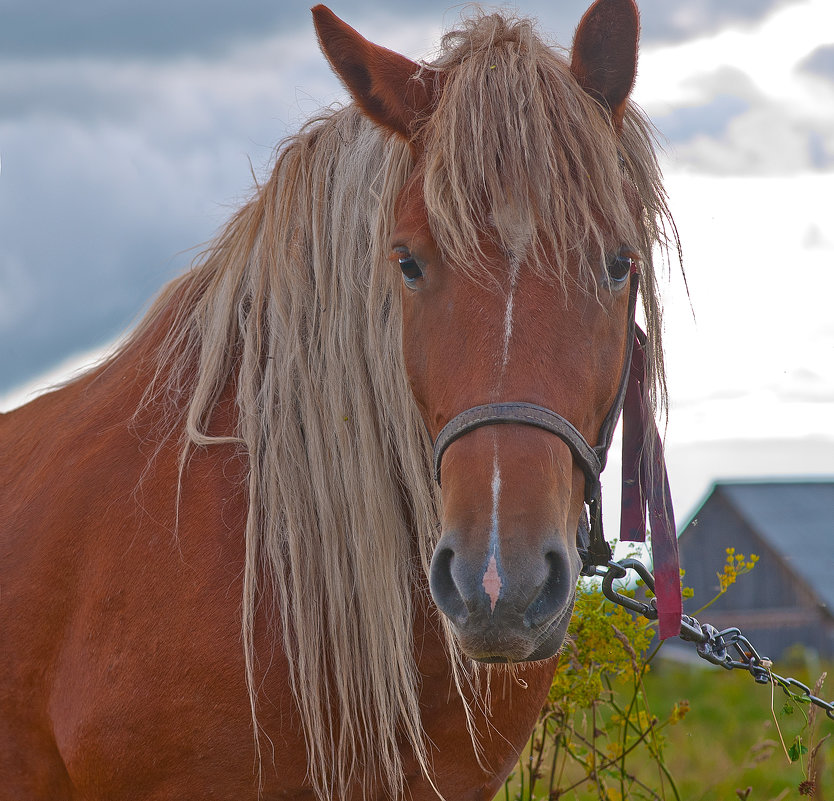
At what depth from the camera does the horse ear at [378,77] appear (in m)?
2.38

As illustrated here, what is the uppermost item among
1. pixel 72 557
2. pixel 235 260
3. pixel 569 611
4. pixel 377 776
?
pixel 235 260

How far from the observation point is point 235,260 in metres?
2.80

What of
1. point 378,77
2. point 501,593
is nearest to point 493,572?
point 501,593

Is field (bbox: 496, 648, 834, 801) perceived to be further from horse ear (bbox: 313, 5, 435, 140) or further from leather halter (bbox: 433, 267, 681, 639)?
horse ear (bbox: 313, 5, 435, 140)

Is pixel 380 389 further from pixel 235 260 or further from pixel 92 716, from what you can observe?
pixel 92 716

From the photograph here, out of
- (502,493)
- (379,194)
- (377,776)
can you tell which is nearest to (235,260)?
(379,194)

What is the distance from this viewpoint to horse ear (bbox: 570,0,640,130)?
233 centimetres

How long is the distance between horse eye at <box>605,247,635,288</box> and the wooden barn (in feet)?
35.9

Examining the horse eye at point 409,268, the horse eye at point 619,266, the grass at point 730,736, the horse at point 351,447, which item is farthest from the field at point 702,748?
the horse eye at point 409,268

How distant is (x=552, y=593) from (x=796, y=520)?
1463cm

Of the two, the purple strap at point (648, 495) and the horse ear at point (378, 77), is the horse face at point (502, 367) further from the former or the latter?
the purple strap at point (648, 495)

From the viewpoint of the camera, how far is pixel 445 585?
6.20ft

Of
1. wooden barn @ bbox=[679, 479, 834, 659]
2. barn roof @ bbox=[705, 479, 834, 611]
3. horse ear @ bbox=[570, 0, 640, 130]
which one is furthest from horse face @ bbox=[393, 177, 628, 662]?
barn roof @ bbox=[705, 479, 834, 611]

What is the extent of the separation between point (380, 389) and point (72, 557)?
3.45 ft
